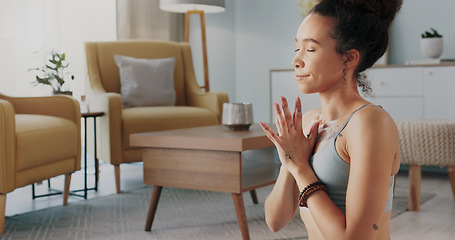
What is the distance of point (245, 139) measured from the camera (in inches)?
79.8

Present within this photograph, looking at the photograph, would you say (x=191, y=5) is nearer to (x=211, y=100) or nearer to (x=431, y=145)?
(x=211, y=100)

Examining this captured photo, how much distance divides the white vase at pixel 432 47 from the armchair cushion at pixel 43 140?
2546mm

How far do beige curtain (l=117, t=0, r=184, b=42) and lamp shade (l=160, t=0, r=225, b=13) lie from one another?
1.53ft

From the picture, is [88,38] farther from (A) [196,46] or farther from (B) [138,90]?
(A) [196,46]

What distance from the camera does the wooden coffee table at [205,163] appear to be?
6.72 feet

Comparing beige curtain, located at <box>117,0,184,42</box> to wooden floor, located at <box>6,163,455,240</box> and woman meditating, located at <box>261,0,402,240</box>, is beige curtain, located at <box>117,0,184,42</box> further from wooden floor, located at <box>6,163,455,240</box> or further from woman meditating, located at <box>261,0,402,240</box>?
woman meditating, located at <box>261,0,402,240</box>

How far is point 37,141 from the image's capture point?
2.46m

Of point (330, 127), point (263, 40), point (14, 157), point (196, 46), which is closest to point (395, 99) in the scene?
point (263, 40)

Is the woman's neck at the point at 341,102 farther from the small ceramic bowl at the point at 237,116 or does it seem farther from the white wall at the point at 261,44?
the white wall at the point at 261,44

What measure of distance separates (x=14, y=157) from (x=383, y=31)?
193 cm

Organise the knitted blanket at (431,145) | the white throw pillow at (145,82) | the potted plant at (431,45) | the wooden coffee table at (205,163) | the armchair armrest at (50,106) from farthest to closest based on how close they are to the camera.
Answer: the potted plant at (431,45)
the white throw pillow at (145,82)
the armchair armrest at (50,106)
the knitted blanket at (431,145)
the wooden coffee table at (205,163)

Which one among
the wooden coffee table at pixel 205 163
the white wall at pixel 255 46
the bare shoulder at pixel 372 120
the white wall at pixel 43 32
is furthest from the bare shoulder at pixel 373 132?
the white wall at pixel 255 46

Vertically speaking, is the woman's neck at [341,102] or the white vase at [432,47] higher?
the white vase at [432,47]

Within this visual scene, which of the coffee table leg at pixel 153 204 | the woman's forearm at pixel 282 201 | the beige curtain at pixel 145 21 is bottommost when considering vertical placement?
the coffee table leg at pixel 153 204
